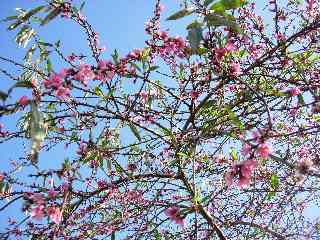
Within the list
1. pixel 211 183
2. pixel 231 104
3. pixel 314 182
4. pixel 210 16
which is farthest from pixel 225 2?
pixel 314 182

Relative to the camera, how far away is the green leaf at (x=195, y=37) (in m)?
1.77

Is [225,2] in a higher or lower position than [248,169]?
higher

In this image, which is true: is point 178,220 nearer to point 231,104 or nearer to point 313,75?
point 231,104

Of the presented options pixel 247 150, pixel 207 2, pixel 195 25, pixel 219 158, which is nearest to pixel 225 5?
pixel 207 2

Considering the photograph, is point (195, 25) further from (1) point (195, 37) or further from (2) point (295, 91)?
(2) point (295, 91)

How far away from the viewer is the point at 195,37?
181cm

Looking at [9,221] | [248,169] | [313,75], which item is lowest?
[248,169]

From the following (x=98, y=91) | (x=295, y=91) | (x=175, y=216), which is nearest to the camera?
(x=175, y=216)

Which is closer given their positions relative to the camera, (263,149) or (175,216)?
(263,149)

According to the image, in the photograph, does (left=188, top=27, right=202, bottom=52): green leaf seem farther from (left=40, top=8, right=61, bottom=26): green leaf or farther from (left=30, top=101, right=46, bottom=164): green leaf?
(left=40, top=8, right=61, bottom=26): green leaf

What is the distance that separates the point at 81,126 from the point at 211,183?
4.80 ft

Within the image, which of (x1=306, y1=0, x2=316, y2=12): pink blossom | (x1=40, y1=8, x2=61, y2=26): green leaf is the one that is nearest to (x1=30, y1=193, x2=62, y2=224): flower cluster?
(x1=40, y1=8, x2=61, y2=26): green leaf

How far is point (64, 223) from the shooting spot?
321 centimetres

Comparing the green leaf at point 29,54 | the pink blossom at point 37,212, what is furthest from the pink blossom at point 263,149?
the green leaf at point 29,54
